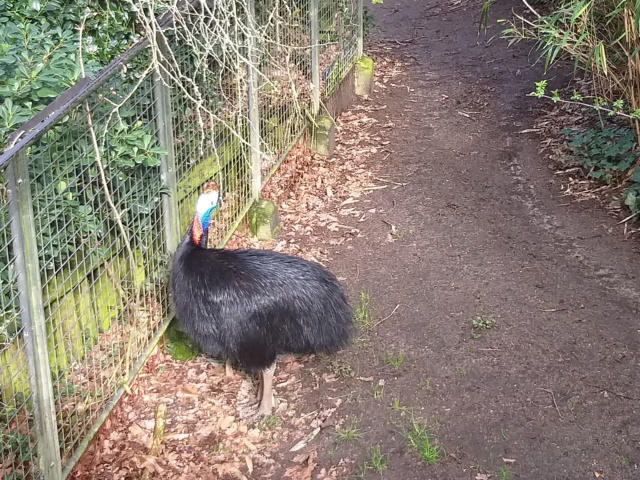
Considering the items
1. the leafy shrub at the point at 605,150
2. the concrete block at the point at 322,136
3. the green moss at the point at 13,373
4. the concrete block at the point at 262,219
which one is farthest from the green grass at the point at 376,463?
the concrete block at the point at 322,136

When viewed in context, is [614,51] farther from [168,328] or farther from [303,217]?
[168,328]

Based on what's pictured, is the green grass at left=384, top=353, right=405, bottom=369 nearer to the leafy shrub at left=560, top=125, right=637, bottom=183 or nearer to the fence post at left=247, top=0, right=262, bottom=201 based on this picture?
the fence post at left=247, top=0, right=262, bottom=201

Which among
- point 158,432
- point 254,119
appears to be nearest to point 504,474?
point 158,432

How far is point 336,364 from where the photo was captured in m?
4.91

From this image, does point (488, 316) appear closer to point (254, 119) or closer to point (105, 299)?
point (254, 119)

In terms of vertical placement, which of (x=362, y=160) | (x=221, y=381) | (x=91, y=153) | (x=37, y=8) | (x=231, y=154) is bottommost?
(x=221, y=381)

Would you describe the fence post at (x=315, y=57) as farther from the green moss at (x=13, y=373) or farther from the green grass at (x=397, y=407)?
the green moss at (x=13, y=373)

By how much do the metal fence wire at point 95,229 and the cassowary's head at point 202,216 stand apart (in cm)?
27

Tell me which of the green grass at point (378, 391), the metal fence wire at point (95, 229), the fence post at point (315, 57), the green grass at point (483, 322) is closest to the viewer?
the metal fence wire at point (95, 229)

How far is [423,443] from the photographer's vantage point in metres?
4.24

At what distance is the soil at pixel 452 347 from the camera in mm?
4219

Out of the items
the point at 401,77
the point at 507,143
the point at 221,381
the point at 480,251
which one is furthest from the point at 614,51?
the point at 221,381

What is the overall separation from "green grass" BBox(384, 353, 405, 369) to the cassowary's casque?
1.40 ft

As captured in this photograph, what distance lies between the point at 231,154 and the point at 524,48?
5.58m
